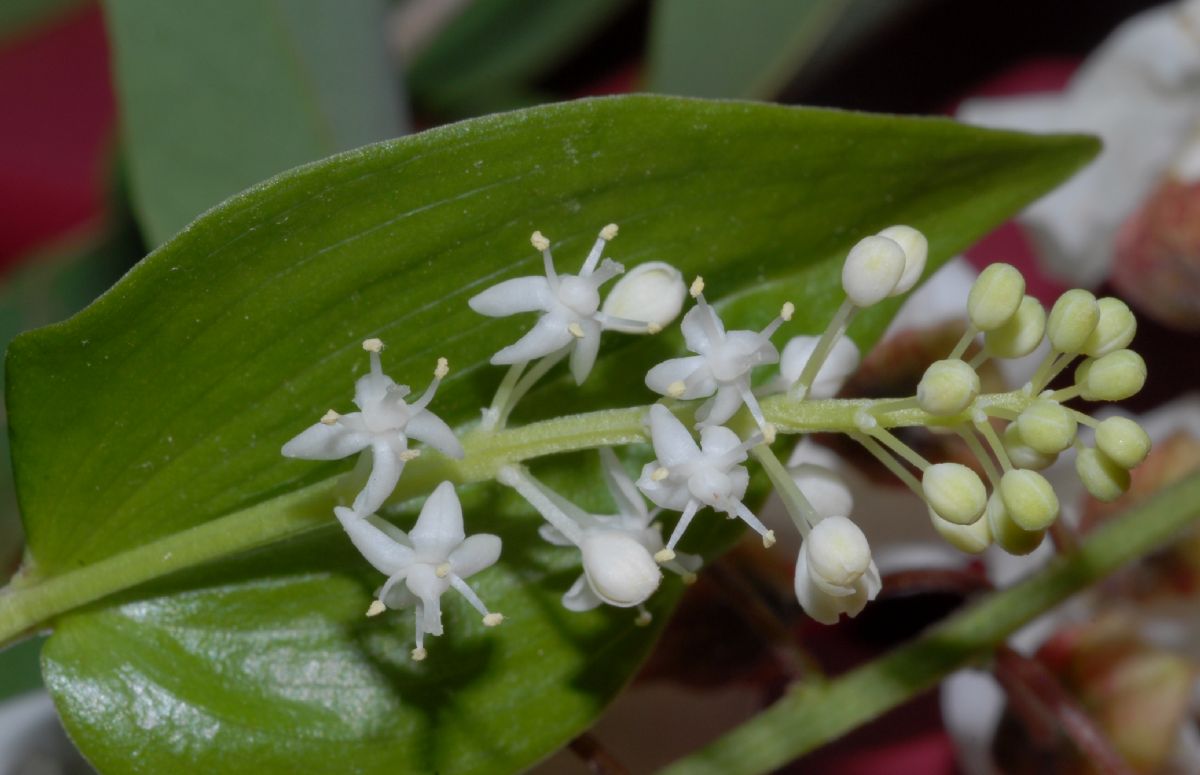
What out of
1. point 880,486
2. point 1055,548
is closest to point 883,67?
point 880,486

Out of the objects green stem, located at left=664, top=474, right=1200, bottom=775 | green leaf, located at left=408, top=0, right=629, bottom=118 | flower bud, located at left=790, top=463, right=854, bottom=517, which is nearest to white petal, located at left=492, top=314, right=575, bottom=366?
flower bud, located at left=790, top=463, right=854, bottom=517

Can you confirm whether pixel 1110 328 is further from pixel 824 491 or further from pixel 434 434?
pixel 434 434

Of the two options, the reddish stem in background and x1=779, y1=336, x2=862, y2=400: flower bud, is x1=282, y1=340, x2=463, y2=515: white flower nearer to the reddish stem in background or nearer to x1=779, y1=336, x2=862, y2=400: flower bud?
x1=779, y1=336, x2=862, y2=400: flower bud

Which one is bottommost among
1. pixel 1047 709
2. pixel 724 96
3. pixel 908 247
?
pixel 1047 709

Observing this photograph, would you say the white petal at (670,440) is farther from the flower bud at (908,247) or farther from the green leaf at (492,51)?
the green leaf at (492,51)

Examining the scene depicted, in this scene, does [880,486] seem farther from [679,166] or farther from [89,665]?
[89,665]

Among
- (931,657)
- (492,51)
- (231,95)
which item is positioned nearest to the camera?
(931,657)

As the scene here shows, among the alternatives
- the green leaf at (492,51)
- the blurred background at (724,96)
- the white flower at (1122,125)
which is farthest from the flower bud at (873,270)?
the green leaf at (492,51)

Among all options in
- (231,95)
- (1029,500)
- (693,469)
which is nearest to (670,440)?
(693,469)
